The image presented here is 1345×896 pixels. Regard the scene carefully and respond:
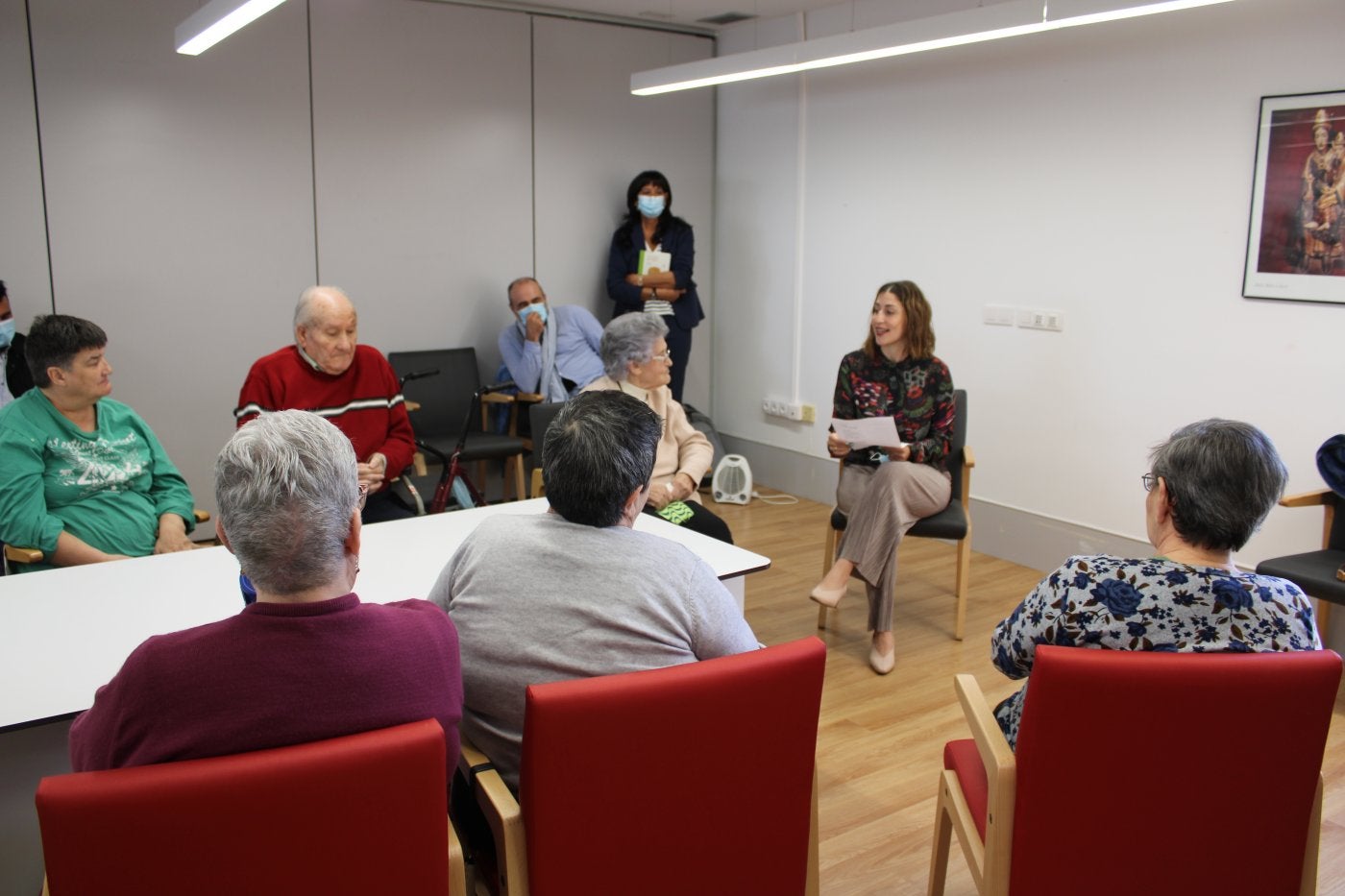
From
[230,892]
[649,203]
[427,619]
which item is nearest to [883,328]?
[649,203]

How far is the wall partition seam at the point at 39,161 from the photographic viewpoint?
193 inches

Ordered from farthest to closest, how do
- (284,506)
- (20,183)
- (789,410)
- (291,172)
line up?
(789,410) → (291,172) → (20,183) → (284,506)

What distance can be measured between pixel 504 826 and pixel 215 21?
11.9 ft

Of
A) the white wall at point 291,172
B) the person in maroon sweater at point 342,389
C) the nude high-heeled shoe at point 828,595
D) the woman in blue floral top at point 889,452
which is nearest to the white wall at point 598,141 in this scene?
the white wall at point 291,172

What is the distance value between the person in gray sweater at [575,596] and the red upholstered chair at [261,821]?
37 centimetres

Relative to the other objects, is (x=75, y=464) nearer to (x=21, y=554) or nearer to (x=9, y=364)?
(x=21, y=554)

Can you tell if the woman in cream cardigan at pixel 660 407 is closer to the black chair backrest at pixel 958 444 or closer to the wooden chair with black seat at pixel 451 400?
the black chair backrest at pixel 958 444

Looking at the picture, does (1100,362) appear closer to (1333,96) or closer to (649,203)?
(1333,96)

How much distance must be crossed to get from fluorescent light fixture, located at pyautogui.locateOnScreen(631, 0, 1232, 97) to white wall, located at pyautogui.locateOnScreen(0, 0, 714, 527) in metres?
0.98

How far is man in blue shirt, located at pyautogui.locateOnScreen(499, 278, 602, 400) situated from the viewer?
6062mm

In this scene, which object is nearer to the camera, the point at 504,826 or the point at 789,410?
the point at 504,826

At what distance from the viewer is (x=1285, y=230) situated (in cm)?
429

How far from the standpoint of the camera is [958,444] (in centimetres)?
457

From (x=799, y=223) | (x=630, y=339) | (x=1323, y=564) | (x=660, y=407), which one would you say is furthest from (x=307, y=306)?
(x=1323, y=564)
